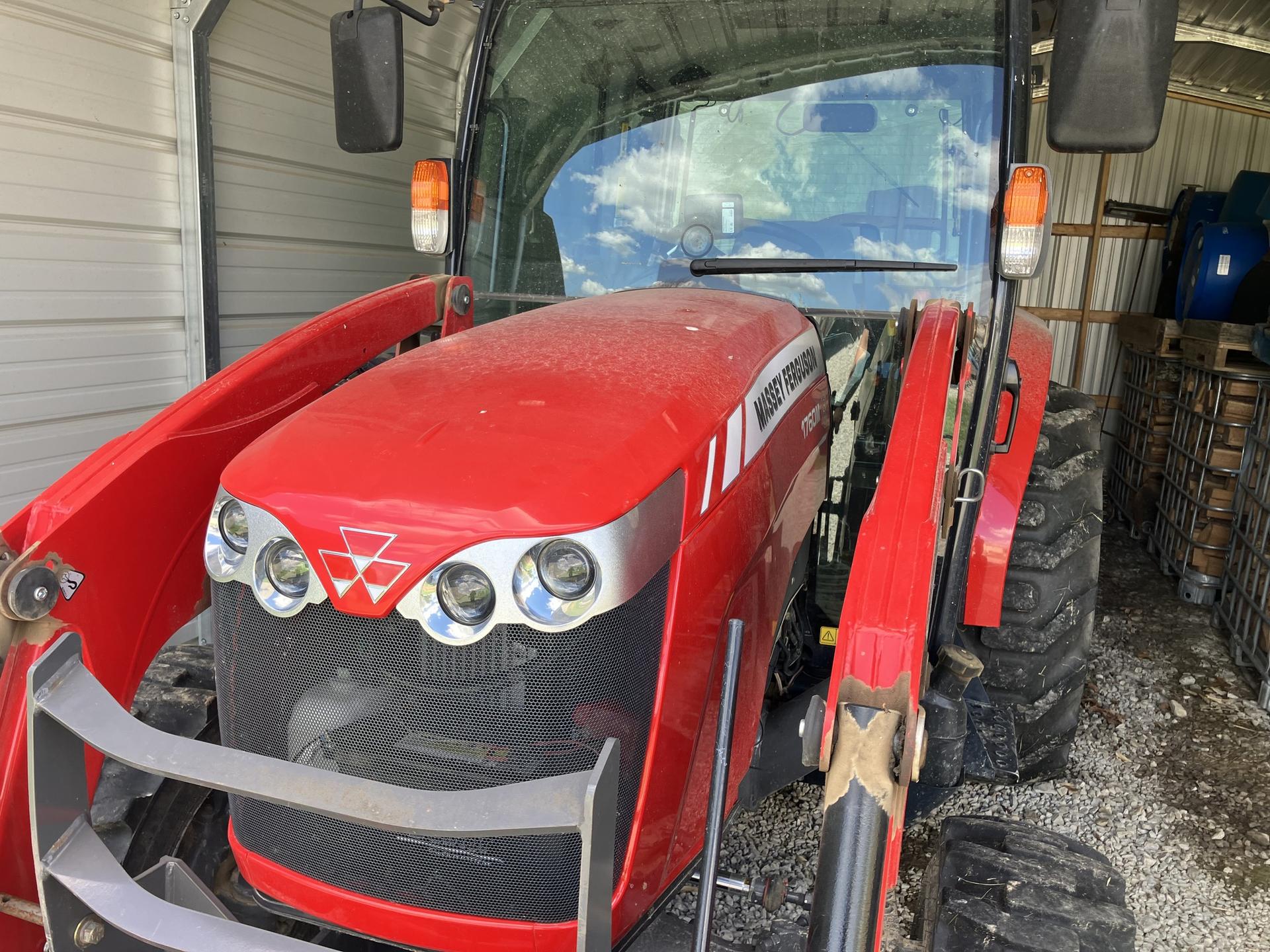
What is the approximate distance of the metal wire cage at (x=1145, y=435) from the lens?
6078 millimetres

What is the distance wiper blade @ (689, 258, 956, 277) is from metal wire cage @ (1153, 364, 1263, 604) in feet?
10.8

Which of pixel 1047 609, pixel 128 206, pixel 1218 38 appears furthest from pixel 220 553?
pixel 1218 38

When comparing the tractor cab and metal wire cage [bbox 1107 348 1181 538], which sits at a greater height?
the tractor cab

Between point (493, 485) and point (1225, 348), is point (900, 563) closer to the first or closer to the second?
point (493, 485)

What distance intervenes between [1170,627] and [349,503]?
186 inches

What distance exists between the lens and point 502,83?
2.62 metres

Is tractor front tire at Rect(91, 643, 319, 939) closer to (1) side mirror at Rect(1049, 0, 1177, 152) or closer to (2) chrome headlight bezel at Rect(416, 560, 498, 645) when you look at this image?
(2) chrome headlight bezel at Rect(416, 560, 498, 645)

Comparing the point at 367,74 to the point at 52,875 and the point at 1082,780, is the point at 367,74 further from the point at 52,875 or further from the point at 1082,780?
the point at 1082,780

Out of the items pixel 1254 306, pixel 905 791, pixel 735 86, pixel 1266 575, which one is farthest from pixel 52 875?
pixel 1254 306

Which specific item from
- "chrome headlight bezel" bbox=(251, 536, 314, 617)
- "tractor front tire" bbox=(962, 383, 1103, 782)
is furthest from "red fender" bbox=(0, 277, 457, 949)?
"tractor front tire" bbox=(962, 383, 1103, 782)

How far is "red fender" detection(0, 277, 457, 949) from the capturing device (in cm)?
155

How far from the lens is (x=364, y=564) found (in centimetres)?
123

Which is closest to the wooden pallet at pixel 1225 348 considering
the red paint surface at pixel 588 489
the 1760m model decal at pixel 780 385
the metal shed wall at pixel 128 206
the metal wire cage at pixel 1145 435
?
the metal wire cage at pixel 1145 435

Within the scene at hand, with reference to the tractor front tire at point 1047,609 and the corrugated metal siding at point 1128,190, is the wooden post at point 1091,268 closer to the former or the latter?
the corrugated metal siding at point 1128,190
